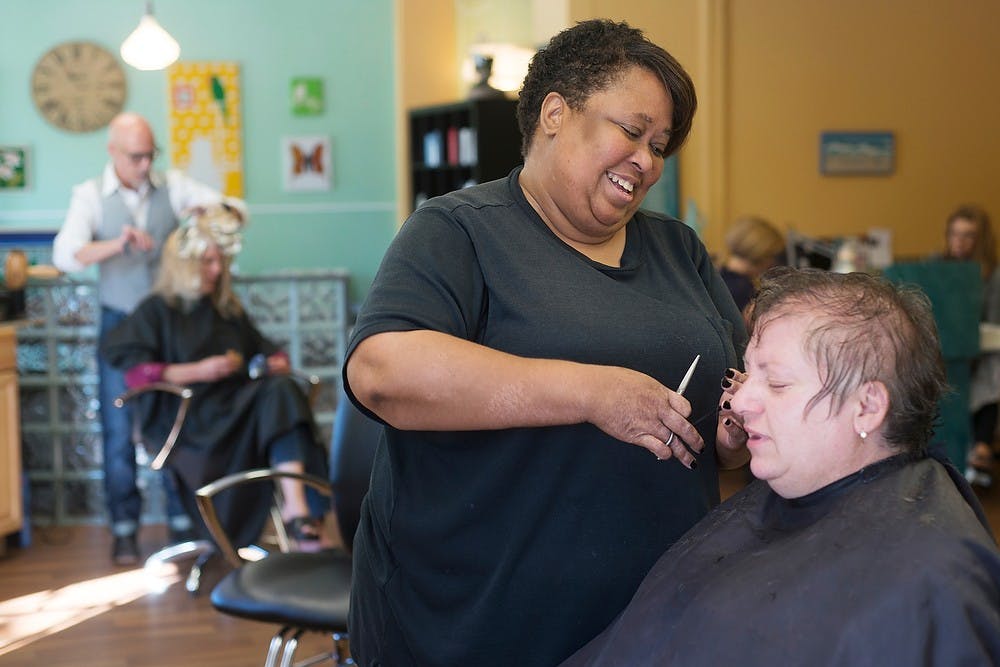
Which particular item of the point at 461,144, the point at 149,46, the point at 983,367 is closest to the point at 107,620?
the point at 149,46

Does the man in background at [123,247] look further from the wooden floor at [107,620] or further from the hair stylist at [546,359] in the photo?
the hair stylist at [546,359]

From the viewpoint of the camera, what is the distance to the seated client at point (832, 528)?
40.5 inches

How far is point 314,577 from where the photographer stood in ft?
7.83

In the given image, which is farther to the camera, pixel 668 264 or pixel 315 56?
pixel 315 56


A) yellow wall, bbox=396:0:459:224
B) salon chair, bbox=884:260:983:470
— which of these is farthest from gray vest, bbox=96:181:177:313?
yellow wall, bbox=396:0:459:224

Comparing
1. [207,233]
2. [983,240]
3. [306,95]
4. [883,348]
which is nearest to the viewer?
Answer: [883,348]

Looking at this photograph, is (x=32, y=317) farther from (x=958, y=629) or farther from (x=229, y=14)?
(x=958, y=629)

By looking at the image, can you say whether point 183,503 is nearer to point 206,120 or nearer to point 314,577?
point 314,577

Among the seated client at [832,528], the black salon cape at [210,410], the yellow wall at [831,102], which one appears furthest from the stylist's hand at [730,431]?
the yellow wall at [831,102]

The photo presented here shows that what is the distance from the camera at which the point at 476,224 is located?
4.44ft

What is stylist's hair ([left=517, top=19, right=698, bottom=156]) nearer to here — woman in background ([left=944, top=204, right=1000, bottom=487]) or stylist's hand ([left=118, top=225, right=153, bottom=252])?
stylist's hand ([left=118, top=225, right=153, bottom=252])

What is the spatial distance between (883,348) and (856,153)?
17.4 feet

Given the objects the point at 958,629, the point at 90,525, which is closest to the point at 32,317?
the point at 90,525

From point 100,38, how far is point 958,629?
7144 millimetres
